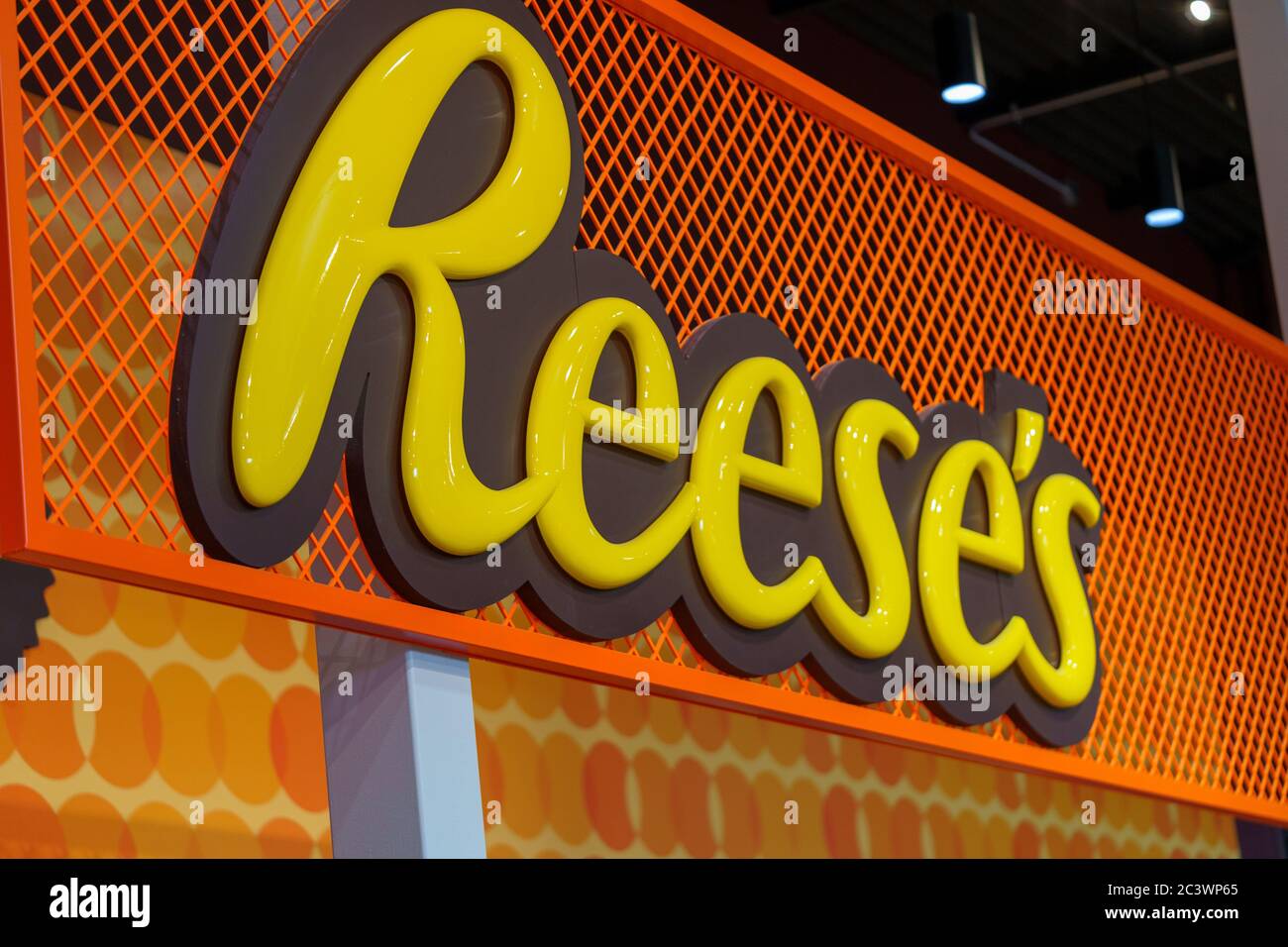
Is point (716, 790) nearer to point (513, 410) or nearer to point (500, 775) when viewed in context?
point (500, 775)

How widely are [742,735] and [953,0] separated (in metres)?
2.97

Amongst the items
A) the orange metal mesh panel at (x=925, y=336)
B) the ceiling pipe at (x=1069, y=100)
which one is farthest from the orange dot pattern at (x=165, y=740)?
the ceiling pipe at (x=1069, y=100)

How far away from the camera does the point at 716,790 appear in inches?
183

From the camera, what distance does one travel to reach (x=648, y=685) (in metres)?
2.27

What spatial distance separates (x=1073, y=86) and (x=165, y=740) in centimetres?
470

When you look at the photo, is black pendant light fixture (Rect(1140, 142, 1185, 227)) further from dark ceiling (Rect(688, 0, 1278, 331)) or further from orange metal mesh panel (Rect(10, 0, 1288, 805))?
orange metal mesh panel (Rect(10, 0, 1288, 805))

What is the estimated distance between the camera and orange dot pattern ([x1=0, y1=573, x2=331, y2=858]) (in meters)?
3.15

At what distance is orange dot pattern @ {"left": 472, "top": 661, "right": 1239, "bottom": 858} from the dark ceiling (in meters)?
2.44

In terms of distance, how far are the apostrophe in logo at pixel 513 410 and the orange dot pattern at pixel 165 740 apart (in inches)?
52.9

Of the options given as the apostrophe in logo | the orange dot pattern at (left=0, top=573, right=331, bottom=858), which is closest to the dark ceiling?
the orange dot pattern at (left=0, top=573, right=331, bottom=858)

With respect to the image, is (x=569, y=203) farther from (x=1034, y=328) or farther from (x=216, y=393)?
(x=1034, y=328)

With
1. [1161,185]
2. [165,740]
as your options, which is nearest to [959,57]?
[1161,185]

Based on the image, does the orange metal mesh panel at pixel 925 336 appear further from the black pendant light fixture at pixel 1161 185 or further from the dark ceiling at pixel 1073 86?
the dark ceiling at pixel 1073 86

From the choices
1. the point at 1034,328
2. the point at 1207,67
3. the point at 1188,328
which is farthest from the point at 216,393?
the point at 1207,67
